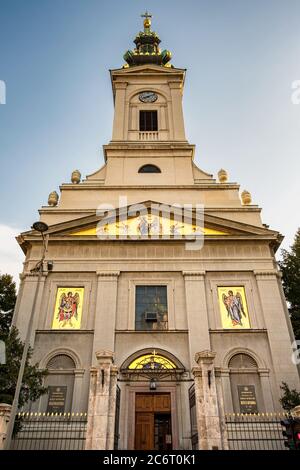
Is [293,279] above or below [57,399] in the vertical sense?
above

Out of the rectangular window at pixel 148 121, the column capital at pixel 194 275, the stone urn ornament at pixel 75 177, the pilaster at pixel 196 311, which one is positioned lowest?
the pilaster at pixel 196 311

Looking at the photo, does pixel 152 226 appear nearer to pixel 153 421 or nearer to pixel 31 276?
pixel 31 276

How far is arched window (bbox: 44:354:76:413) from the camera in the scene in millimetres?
17047

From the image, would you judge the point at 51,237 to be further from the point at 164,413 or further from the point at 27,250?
the point at 164,413

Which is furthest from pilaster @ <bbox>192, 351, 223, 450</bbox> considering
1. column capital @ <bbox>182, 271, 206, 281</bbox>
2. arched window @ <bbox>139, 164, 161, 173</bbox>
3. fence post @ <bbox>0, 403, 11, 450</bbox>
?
arched window @ <bbox>139, 164, 161, 173</bbox>

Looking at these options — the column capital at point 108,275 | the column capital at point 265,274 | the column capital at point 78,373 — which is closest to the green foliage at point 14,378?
the column capital at point 78,373

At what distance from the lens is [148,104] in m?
30.6

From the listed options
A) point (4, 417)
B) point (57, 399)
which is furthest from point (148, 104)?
point (4, 417)

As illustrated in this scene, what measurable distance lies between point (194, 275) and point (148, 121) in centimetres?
1486

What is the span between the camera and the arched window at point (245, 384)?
55.8ft

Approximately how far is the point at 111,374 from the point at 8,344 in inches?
194

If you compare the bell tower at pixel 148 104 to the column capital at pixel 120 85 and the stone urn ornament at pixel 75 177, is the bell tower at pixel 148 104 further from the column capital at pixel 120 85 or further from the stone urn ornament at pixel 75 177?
the stone urn ornament at pixel 75 177

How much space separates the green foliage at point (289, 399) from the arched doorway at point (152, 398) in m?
4.53
